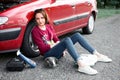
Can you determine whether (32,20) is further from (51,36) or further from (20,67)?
(20,67)

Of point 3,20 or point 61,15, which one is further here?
point 61,15

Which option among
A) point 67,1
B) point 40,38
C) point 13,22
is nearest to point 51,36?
point 40,38

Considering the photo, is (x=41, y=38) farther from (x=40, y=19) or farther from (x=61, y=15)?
(x=61, y=15)

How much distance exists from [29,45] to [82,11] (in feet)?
8.86

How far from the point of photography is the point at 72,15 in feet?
25.7

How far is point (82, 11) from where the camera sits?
848 cm

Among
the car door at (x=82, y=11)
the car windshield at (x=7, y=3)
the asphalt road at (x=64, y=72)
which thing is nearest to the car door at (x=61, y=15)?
the car door at (x=82, y=11)

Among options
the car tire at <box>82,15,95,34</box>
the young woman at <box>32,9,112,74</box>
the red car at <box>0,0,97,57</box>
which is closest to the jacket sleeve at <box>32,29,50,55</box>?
the young woman at <box>32,9,112,74</box>

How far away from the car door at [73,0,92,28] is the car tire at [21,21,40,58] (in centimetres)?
205

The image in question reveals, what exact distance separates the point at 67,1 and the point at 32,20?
167 centimetres

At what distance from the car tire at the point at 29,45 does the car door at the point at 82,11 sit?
205cm

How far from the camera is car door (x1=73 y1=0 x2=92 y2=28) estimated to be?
8.17 metres

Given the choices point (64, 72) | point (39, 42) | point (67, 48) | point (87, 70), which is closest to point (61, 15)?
point (39, 42)

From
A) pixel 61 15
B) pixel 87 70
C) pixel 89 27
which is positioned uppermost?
pixel 61 15
